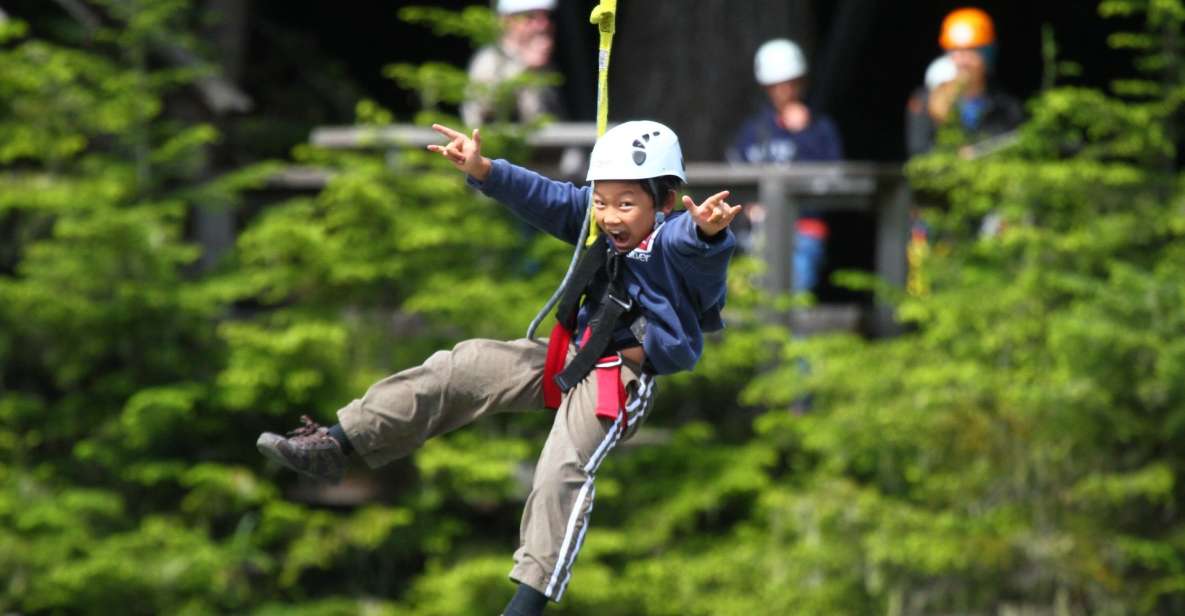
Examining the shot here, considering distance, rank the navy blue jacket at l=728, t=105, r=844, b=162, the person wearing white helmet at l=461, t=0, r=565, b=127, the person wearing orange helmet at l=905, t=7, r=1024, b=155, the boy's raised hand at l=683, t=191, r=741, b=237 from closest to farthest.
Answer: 1. the boy's raised hand at l=683, t=191, r=741, b=237
2. the person wearing white helmet at l=461, t=0, r=565, b=127
3. the person wearing orange helmet at l=905, t=7, r=1024, b=155
4. the navy blue jacket at l=728, t=105, r=844, b=162

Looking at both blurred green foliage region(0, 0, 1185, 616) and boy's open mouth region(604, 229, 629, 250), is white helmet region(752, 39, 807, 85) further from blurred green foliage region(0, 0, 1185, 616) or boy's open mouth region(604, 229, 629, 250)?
boy's open mouth region(604, 229, 629, 250)

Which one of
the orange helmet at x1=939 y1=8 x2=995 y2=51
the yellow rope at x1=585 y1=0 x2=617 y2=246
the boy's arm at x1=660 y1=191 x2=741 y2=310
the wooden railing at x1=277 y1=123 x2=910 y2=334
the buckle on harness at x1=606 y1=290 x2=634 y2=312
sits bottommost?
the buckle on harness at x1=606 y1=290 x2=634 y2=312

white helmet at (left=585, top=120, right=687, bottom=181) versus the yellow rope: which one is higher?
the yellow rope

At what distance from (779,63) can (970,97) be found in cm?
107

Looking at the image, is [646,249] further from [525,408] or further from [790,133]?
[790,133]

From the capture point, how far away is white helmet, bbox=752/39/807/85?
452 inches

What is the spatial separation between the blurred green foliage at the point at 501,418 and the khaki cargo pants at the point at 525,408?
4137 mm

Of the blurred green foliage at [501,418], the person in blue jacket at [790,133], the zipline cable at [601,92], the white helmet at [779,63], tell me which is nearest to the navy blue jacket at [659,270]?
the zipline cable at [601,92]

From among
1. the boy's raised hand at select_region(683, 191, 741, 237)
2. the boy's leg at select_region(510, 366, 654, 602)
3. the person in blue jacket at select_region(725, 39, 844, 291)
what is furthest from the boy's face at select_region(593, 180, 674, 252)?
the person in blue jacket at select_region(725, 39, 844, 291)

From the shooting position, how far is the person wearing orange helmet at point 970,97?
37.1 feet

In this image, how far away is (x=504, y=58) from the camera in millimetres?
11172

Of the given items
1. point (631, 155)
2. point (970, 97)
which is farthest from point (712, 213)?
point (970, 97)

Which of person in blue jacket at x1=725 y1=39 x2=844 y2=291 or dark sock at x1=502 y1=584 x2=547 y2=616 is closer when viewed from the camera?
dark sock at x1=502 y1=584 x2=547 y2=616

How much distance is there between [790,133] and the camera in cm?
1153
